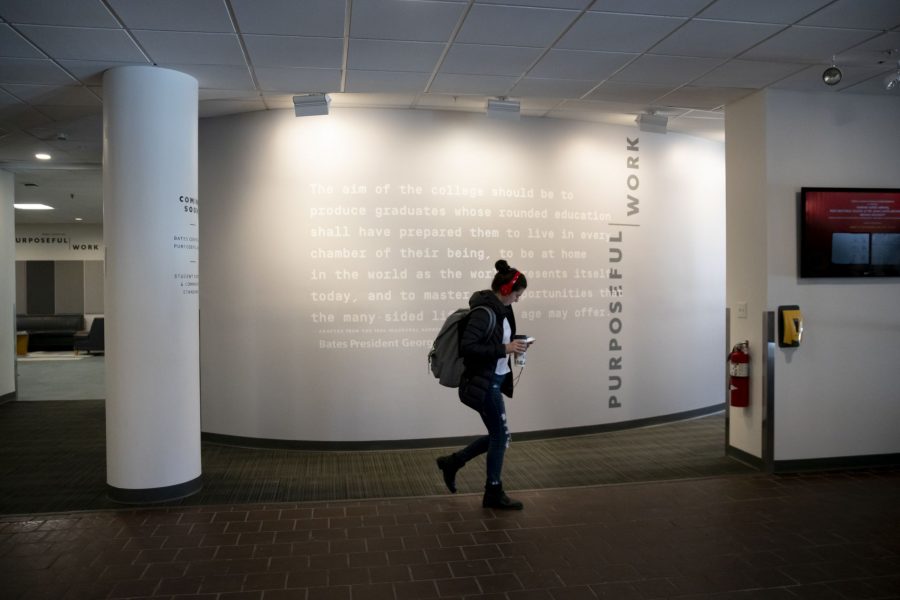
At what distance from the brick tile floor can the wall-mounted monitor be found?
5.67 ft

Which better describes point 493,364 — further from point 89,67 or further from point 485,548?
point 89,67

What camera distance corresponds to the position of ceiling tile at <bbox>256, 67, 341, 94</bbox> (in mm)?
4926

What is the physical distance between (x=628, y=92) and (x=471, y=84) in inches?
53.3

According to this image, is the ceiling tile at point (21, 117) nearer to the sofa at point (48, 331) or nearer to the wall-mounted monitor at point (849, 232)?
the wall-mounted monitor at point (849, 232)

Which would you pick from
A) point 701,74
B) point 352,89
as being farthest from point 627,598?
point 352,89

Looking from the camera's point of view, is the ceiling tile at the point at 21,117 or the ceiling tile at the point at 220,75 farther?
the ceiling tile at the point at 21,117

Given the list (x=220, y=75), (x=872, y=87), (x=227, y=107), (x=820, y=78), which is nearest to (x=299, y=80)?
(x=220, y=75)

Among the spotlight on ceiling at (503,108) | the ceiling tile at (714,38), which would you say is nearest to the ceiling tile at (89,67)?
the spotlight on ceiling at (503,108)

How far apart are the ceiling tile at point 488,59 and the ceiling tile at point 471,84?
11 centimetres

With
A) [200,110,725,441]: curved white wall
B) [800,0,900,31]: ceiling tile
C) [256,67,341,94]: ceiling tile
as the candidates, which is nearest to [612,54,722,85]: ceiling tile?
[800,0,900,31]: ceiling tile

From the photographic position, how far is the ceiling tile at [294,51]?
4277 mm

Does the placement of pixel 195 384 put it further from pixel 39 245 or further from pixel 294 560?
pixel 39 245

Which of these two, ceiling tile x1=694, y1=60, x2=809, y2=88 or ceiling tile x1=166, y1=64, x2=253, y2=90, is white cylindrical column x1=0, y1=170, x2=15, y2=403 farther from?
ceiling tile x1=694, y1=60, x2=809, y2=88

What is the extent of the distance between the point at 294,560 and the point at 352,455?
2266 millimetres
